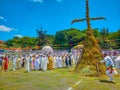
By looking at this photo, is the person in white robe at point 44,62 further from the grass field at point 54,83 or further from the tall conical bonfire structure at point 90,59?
the grass field at point 54,83

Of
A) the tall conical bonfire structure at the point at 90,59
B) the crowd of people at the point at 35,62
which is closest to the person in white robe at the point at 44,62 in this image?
the crowd of people at the point at 35,62

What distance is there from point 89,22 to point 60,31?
81.3 meters

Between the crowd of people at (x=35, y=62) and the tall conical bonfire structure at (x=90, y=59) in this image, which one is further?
the crowd of people at (x=35, y=62)

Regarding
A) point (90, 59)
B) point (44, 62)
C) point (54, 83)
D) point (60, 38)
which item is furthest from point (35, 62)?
point (60, 38)

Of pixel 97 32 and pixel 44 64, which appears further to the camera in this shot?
pixel 97 32

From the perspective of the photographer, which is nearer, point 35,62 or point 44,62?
point 44,62

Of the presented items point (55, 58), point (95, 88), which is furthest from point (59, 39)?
point (95, 88)

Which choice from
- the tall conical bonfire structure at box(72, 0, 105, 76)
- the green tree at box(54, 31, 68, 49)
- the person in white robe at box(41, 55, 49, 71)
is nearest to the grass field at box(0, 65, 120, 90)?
the tall conical bonfire structure at box(72, 0, 105, 76)

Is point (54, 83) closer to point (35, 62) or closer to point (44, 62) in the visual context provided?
point (44, 62)

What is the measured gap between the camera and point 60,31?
105 m

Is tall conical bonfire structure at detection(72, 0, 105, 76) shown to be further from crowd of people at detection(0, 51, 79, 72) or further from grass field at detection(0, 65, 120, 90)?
crowd of people at detection(0, 51, 79, 72)

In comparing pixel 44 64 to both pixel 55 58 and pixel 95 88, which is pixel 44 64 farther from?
pixel 95 88

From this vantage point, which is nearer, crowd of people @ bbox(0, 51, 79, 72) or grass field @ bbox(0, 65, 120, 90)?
grass field @ bbox(0, 65, 120, 90)

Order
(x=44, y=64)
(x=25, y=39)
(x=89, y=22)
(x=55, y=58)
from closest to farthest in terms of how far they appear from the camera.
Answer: (x=89, y=22) → (x=44, y=64) → (x=55, y=58) → (x=25, y=39)
